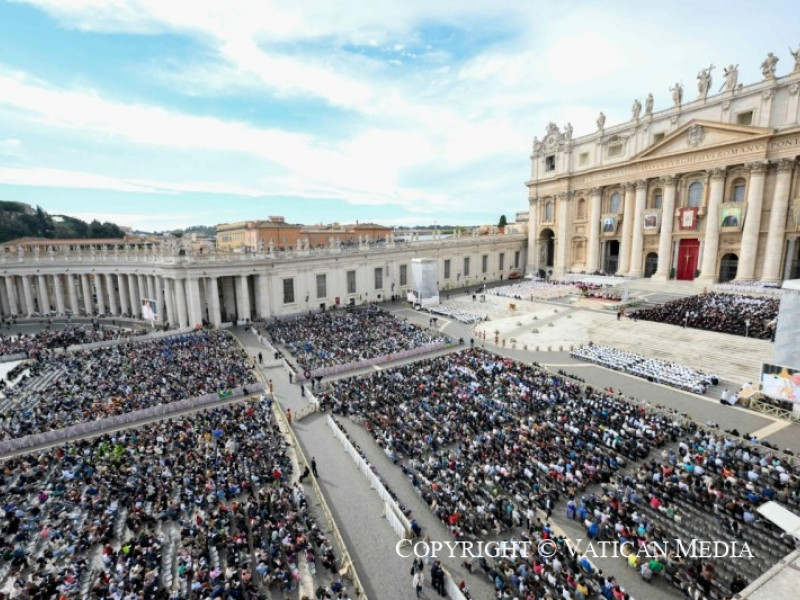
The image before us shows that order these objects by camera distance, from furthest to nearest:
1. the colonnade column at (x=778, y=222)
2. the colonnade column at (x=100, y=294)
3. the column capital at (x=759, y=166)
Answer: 1. the colonnade column at (x=100, y=294)
2. the column capital at (x=759, y=166)
3. the colonnade column at (x=778, y=222)

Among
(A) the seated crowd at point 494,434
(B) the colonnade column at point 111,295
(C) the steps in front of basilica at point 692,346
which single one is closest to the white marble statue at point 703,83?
(C) the steps in front of basilica at point 692,346

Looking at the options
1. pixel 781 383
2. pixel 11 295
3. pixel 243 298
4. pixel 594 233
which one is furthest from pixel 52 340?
pixel 594 233

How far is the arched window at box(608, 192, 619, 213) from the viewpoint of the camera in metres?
55.8

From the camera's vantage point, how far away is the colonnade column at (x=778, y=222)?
4022 cm

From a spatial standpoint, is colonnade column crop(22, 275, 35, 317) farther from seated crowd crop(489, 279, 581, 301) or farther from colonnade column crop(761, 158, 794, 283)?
colonnade column crop(761, 158, 794, 283)

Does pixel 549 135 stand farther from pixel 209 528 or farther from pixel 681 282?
pixel 209 528

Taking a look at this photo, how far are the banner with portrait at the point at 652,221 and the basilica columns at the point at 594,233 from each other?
702 cm

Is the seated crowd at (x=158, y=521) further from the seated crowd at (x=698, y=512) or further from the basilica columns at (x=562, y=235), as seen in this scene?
the basilica columns at (x=562, y=235)

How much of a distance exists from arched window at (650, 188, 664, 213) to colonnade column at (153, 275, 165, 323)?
55.6 meters

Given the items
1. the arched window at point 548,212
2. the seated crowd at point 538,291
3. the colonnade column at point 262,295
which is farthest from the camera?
the arched window at point 548,212

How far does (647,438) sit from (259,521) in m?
14.7

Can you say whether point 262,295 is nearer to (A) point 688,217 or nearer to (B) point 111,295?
(B) point 111,295

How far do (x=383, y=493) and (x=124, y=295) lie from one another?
1689 inches

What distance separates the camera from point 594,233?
57.4 m
